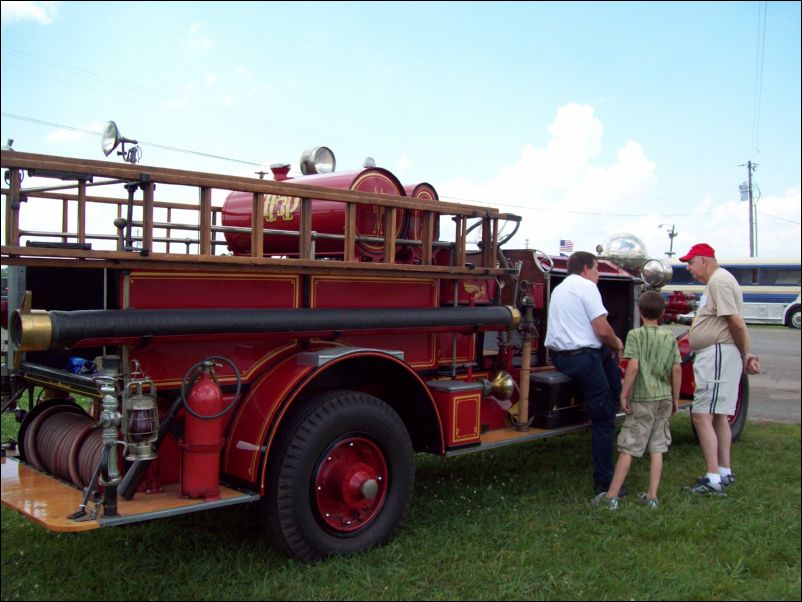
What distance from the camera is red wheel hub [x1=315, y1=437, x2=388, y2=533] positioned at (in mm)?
3900

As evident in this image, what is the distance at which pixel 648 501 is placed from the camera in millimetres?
4938

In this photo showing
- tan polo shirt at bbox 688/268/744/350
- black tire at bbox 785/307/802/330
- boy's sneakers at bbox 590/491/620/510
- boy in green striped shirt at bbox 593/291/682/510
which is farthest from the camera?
black tire at bbox 785/307/802/330

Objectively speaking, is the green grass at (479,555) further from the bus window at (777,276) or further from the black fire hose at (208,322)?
the bus window at (777,276)

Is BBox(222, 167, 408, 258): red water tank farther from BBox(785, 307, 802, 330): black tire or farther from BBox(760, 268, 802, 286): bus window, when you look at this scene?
BBox(760, 268, 802, 286): bus window

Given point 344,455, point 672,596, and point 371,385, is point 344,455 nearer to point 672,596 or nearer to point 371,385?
point 371,385

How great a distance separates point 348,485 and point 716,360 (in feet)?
9.59

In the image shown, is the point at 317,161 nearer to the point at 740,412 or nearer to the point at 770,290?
the point at 740,412

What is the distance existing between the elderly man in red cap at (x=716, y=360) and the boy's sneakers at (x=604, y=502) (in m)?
0.72

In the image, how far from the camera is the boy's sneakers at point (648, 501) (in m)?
4.87

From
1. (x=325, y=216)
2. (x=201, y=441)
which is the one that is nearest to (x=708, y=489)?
(x=325, y=216)

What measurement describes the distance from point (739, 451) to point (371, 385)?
12.3 feet

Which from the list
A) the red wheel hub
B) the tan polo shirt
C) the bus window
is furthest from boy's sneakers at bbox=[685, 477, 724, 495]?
the bus window

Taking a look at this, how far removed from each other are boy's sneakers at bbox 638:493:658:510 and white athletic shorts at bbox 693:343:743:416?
2.63 ft

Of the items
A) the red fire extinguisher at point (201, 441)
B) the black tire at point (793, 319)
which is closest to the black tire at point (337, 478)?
the red fire extinguisher at point (201, 441)
